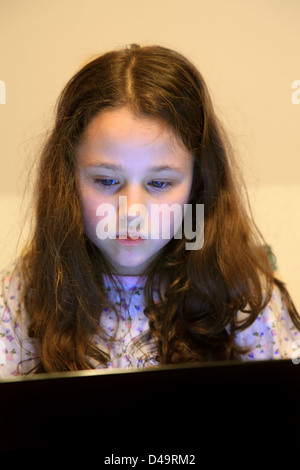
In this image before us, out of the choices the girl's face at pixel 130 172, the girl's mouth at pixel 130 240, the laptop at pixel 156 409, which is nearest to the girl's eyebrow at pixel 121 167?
the girl's face at pixel 130 172

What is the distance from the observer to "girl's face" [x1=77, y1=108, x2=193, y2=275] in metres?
0.71

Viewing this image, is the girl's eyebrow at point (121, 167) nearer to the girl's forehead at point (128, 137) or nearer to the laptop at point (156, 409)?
the girl's forehead at point (128, 137)

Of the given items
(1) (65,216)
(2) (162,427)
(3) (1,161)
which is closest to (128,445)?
(2) (162,427)

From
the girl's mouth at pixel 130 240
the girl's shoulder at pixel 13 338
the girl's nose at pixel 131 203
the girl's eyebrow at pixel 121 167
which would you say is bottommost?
the girl's shoulder at pixel 13 338

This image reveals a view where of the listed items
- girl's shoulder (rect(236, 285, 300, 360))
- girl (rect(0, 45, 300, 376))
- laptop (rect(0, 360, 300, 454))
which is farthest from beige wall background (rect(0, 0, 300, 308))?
laptop (rect(0, 360, 300, 454))

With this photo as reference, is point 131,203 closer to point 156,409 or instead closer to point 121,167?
point 121,167

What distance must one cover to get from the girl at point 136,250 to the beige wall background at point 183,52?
0.11m

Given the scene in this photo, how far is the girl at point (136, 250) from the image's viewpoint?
2.37ft

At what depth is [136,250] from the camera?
78 centimetres

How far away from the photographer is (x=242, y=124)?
982 mm

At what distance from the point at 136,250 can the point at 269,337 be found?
282 mm

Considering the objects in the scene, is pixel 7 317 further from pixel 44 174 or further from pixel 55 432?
pixel 55 432
